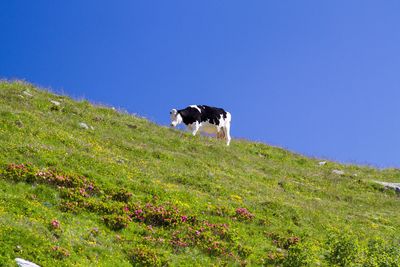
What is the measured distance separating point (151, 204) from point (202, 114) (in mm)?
21187

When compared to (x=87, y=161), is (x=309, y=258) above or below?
below

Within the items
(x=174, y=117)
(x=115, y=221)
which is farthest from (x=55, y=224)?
(x=174, y=117)

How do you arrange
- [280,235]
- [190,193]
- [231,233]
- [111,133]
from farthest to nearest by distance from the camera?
1. [111,133]
2. [190,193]
3. [280,235]
4. [231,233]

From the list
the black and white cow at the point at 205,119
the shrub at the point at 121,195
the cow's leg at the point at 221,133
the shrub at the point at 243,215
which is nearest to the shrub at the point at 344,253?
the shrub at the point at 243,215

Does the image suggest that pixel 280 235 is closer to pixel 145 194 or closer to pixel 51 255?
pixel 145 194

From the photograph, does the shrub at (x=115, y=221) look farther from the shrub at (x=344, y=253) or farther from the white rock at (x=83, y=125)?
the white rock at (x=83, y=125)

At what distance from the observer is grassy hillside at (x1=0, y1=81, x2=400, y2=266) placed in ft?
54.1

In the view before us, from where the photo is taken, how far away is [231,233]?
19.9 m

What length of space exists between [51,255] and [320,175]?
85.7 ft

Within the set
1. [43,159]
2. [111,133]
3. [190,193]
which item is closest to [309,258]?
[190,193]

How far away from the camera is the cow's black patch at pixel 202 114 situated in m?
40.0

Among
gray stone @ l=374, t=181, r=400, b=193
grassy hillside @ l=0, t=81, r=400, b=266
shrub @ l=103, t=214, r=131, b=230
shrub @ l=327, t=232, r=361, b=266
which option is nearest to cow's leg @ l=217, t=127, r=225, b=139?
grassy hillside @ l=0, t=81, r=400, b=266

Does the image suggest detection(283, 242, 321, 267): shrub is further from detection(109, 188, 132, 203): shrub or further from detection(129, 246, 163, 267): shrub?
detection(109, 188, 132, 203): shrub

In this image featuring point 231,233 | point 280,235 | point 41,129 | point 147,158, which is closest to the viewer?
point 231,233
